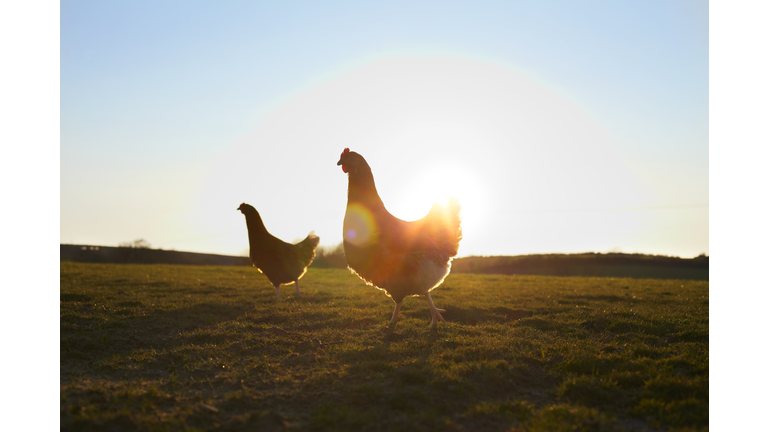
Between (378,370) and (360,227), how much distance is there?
2.95 meters

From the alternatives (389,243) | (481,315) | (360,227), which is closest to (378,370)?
(389,243)

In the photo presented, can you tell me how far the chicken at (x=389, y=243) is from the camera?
7215 millimetres

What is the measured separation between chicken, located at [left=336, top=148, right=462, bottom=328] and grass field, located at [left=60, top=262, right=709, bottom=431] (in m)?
0.96

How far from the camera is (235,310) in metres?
9.69

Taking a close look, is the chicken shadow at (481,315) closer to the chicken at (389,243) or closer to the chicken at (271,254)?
the chicken at (389,243)

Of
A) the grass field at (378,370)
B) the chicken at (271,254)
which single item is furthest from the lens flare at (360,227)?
the chicken at (271,254)

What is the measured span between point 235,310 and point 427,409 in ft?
22.8

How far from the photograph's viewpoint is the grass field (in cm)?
397

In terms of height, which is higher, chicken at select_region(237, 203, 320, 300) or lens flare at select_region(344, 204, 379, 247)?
lens flare at select_region(344, 204, 379, 247)

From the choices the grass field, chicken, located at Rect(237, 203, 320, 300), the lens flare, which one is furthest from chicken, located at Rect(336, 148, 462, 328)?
chicken, located at Rect(237, 203, 320, 300)

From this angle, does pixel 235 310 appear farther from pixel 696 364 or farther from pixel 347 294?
pixel 696 364

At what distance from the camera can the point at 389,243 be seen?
726 cm

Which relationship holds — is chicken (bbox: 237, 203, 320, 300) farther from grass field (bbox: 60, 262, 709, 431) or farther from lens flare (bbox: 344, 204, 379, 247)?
lens flare (bbox: 344, 204, 379, 247)

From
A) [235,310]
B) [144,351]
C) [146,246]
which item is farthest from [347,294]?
[146,246]
